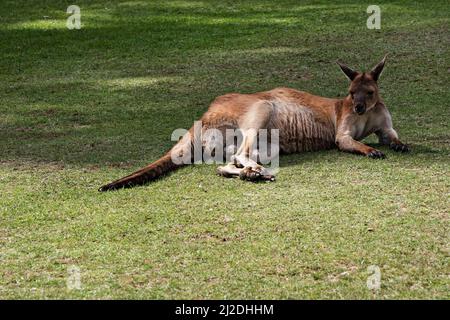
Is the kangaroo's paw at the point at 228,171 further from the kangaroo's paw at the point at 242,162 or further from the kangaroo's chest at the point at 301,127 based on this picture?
the kangaroo's chest at the point at 301,127

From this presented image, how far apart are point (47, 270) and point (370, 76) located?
361 centimetres

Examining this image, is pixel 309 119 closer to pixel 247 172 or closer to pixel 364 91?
pixel 364 91

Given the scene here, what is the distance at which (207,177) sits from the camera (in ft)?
21.8

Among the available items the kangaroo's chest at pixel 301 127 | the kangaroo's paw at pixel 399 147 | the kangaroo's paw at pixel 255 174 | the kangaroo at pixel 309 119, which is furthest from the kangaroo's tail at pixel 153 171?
the kangaroo's paw at pixel 399 147

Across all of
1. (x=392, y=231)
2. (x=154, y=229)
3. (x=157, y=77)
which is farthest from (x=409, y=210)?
(x=157, y=77)

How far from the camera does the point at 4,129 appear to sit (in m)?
8.80

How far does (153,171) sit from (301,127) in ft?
4.94

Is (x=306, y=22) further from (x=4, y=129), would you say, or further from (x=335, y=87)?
(x=4, y=129)

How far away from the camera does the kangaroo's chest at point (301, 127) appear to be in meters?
7.32

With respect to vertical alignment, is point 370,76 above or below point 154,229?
above

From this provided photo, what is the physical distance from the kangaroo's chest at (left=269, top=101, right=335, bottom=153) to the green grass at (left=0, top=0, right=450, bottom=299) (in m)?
0.16

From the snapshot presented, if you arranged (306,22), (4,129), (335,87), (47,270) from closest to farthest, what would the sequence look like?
(47,270), (4,129), (335,87), (306,22)

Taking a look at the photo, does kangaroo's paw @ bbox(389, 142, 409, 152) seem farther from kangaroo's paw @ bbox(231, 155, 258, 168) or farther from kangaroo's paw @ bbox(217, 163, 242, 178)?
kangaroo's paw @ bbox(217, 163, 242, 178)

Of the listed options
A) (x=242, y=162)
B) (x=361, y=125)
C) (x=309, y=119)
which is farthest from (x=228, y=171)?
(x=361, y=125)
